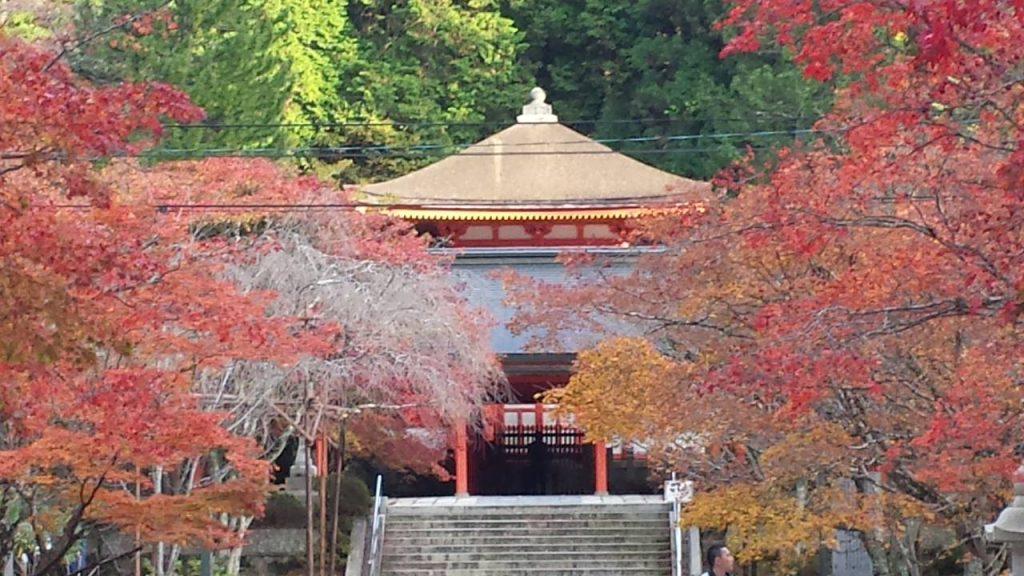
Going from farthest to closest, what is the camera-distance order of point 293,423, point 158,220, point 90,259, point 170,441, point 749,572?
point 749,572
point 293,423
point 158,220
point 170,441
point 90,259

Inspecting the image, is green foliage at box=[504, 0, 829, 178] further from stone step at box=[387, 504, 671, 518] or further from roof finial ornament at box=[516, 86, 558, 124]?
stone step at box=[387, 504, 671, 518]

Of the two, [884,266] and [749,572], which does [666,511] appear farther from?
[884,266]

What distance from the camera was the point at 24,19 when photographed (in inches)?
A: 1198

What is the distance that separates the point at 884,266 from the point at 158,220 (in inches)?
319

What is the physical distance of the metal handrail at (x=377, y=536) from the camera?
22594 mm

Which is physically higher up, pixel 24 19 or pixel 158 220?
pixel 24 19

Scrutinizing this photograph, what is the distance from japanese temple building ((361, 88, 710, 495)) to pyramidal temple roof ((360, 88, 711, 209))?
21mm

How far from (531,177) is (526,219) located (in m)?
1.52

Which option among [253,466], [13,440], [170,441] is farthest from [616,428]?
[13,440]

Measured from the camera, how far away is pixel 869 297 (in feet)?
37.6

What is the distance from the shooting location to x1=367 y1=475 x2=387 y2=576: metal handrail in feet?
74.1

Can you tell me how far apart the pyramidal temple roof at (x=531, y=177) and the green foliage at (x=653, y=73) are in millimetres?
5158

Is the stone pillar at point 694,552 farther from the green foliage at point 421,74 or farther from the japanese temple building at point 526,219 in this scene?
the green foliage at point 421,74

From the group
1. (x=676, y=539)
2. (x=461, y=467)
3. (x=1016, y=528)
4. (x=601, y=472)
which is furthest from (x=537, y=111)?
(x=1016, y=528)
